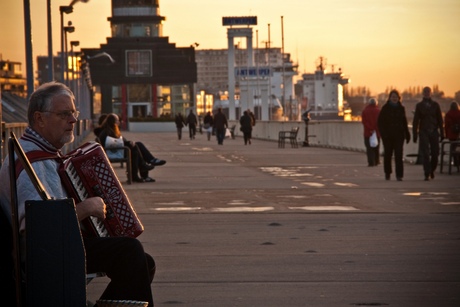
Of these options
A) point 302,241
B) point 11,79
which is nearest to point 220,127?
point 302,241

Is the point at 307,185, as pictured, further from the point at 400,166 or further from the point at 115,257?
the point at 115,257

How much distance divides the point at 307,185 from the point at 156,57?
463 feet

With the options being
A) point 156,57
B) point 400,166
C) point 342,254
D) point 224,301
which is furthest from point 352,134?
point 156,57

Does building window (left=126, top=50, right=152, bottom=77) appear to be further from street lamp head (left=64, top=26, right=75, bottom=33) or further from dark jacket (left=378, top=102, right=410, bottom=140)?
dark jacket (left=378, top=102, right=410, bottom=140)

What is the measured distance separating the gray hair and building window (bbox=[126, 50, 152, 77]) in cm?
15636

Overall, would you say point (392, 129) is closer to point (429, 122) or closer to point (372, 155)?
point (429, 122)

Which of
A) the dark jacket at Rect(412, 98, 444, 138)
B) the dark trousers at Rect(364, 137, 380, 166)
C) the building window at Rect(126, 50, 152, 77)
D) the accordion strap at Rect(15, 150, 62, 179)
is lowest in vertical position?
the dark trousers at Rect(364, 137, 380, 166)

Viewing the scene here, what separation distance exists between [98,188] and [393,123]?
1846cm

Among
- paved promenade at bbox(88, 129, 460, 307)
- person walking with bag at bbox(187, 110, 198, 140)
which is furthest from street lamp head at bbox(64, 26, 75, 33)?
paved promenade at bbox(88, 129, 460, 307)

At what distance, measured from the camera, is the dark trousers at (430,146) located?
80.5 ft

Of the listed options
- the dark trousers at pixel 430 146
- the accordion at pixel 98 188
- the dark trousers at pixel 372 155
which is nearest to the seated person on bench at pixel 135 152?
the dark trousers at pixel 430 146

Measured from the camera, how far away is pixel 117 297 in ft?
22.9

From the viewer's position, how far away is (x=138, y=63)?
541 ft

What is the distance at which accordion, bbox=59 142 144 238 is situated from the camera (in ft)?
22.5
